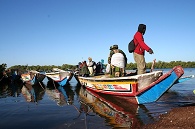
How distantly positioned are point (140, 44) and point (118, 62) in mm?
1859

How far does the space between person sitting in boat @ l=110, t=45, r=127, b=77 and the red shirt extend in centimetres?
143

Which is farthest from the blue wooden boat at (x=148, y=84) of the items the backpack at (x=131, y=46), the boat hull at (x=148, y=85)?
the backpack at (x=131, y=46)

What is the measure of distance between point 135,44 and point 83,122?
3535 mm

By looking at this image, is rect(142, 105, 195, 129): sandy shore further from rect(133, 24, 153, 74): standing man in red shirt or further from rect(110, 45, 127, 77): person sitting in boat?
rect(110, 45, 127, 77): person sitting in boat

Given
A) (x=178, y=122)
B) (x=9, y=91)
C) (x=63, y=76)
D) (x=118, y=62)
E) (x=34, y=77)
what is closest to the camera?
(x=178, y=122)

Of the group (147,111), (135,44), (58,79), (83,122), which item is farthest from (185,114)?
(58,79)

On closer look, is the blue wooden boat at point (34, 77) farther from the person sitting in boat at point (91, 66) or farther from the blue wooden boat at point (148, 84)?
the blue wooden boat at point (148, 84)

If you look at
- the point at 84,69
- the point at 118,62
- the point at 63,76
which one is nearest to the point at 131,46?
the point at 118,62

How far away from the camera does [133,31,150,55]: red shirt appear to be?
6.98 m

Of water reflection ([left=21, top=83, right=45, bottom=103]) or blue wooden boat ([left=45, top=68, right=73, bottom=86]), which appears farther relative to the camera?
blue wooden boat ([left=45, top=68, right=73, bottom=86])

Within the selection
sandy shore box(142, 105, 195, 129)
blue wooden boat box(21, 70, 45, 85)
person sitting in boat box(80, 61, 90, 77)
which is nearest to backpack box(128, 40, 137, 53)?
sandy shore box(142, 105, 195, 129)

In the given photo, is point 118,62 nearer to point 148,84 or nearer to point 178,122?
point 148,84

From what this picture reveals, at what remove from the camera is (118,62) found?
8.70 metres

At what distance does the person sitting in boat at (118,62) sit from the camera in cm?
870
